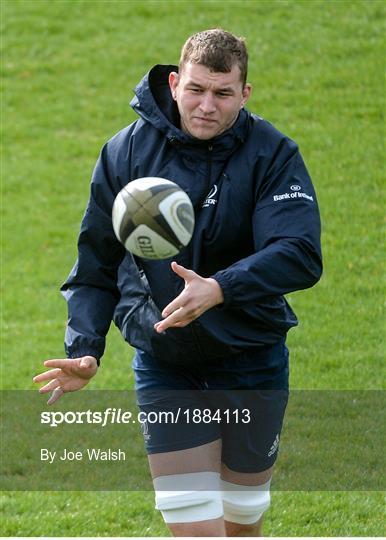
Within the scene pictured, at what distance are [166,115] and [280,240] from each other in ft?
2.61

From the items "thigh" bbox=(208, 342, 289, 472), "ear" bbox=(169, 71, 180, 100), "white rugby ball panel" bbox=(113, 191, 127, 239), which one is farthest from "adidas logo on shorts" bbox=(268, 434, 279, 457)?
"ear" bbox=(169, 71, 180, 100)

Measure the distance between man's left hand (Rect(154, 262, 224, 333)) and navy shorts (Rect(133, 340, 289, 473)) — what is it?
67 cm

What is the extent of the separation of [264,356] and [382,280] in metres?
5.60

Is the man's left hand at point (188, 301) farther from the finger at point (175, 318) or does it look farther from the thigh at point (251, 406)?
the thigh at point (251, 406)

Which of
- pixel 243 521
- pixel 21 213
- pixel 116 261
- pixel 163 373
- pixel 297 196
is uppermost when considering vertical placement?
pixel 297 196

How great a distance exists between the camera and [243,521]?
6082mm

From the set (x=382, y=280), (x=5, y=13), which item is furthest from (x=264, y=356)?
(x=5, y=13)

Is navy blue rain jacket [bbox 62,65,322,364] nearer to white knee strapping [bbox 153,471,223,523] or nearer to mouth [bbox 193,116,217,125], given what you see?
mouth [bbox 193,116,217,125]

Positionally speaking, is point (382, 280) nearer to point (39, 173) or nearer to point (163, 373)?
point (39, 173)

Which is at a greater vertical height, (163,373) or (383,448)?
(163,373)

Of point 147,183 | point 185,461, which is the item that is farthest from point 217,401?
point 147,183

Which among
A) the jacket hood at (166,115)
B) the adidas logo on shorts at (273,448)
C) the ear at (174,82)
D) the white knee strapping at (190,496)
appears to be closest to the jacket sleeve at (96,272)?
the jacket hood at (166,115)

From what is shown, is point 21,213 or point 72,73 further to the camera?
point 72,73

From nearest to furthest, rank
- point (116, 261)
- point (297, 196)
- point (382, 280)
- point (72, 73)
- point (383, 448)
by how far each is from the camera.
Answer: point (297, 196) → point (116, 261) → point (383, 448) → point (382, 280) → point (72, 73)
